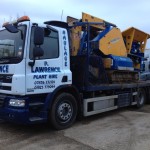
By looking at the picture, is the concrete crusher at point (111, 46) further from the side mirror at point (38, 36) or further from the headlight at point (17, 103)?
the headlight at point (17, 103)

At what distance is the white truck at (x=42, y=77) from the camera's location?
6.23 metres

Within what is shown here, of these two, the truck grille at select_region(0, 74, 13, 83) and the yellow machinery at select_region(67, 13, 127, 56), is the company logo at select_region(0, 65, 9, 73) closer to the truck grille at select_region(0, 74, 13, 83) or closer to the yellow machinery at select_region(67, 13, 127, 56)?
the truck grille at select_region(0, 74, 13, 83)

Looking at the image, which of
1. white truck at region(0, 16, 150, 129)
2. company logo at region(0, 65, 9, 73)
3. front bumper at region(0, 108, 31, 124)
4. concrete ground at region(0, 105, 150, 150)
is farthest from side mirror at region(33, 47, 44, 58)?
concrete ground at region(0, 105, 150, 150)

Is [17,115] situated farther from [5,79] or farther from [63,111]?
[63,111]

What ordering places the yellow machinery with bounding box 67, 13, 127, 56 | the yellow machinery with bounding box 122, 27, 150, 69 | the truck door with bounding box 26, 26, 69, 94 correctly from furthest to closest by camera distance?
Result: the yellow machinery with bounding box 122, 27, 150, 69, the yellow machinery with bounding box 67, 13, 127, 56, the truck door with bounding box 26, 26, 69, 94

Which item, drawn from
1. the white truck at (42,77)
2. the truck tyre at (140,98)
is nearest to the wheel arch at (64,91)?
the white truck at (42,77)

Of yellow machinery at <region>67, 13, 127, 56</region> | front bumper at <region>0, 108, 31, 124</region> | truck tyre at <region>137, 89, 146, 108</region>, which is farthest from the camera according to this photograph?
truck tyre at <region>137, 89, 146, 108</region>

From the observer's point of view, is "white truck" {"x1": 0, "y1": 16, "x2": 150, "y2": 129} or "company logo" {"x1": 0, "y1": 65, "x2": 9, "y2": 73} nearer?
"white truck" {"x1": 0, "y1": 16, "x2": 150, "y2": 129}

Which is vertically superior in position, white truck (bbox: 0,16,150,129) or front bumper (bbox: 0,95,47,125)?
white truck (bbox: 0,16,150,129)

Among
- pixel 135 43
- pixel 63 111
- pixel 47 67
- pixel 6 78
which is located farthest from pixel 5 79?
pixel 135 43

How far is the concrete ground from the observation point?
5703mm

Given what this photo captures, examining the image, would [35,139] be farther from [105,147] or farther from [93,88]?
[93,88]

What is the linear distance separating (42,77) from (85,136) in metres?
1.64

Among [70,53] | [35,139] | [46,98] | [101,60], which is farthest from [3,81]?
[101,60]
